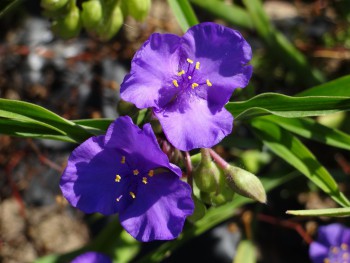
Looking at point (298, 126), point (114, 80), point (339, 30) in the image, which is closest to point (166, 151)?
point (298, 126)

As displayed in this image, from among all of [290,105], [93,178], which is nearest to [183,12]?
[290,105]

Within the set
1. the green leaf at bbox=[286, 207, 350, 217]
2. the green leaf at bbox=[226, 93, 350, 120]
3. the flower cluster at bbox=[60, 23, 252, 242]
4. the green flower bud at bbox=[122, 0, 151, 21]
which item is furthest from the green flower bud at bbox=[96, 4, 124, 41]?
the green leaf at bbox=[286, 207, 350, 217]

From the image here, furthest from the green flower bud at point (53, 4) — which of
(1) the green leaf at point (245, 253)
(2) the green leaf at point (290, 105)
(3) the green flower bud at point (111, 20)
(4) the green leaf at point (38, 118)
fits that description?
(1) the green leaf at point (245, 253)

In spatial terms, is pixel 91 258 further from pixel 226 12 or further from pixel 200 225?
pixel 226 12

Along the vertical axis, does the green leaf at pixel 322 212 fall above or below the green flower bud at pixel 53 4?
below

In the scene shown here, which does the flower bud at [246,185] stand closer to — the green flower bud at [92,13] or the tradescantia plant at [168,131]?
the tradescantia plant at [168,131]
